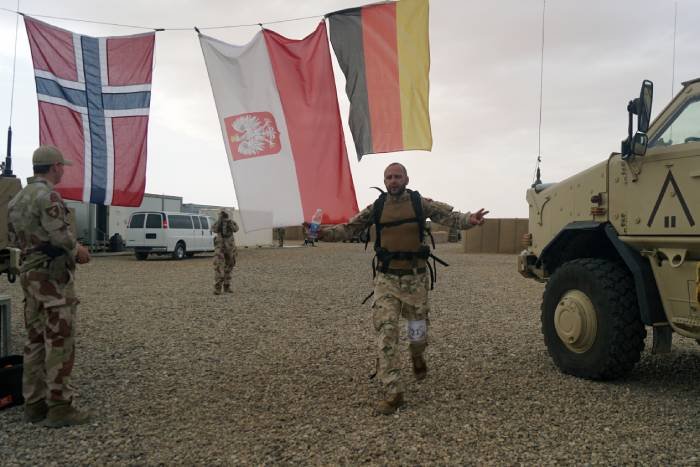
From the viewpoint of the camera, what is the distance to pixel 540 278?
20.2 feet

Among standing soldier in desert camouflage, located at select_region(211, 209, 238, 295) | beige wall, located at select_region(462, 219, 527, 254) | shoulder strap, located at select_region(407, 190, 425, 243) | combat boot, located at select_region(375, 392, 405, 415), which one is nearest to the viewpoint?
combat boot, located at select_region(375, 392, 405, 415)

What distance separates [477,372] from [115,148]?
161 inches

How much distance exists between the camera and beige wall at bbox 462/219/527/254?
28.0 meters

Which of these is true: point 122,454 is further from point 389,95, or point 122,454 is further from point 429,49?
point 429,49

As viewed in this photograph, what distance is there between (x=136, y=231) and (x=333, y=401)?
18108mm

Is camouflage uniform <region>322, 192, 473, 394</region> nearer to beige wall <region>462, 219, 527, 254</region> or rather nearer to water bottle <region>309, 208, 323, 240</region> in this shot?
water bottle <region>309, 208, 323, 240</region>

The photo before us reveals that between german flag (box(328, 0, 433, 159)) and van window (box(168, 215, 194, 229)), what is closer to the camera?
german flag (box(328, 0, 433, 159))

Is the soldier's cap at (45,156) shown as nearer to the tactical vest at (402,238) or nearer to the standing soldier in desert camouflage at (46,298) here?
the standing soldier in desert camouflage at (46,298)

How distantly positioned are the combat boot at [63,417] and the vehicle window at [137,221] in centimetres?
1760

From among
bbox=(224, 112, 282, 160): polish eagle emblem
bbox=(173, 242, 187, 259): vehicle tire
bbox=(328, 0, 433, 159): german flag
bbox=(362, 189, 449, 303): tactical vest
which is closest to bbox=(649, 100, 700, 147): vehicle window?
bbox=(328, 0, 433, 159): german flag

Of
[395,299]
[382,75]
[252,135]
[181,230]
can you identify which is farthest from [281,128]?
[181,230]

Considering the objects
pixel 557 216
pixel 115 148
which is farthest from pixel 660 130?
pixel 115 148

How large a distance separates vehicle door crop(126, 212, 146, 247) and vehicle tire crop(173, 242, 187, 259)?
143 centimetres

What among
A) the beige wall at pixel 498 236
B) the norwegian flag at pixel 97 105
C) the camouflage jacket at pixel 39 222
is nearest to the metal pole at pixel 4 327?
the norwegian flag at pixel 97 105
